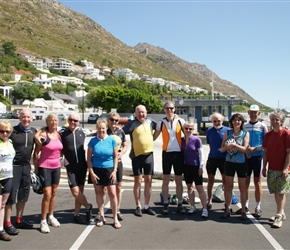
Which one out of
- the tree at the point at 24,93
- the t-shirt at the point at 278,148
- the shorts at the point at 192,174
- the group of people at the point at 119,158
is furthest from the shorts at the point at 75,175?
the tree at the point at 24,93

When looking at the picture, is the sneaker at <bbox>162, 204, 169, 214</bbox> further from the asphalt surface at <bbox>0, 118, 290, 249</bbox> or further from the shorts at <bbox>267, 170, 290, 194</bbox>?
the shorts at <bbox>267, 170, 290, 194</bbox>

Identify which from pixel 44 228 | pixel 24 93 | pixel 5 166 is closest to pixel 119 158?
pixel 44 228

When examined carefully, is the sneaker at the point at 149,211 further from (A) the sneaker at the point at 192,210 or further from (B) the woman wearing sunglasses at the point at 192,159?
(B) the woman wearing sunglasses at the point at 192,159

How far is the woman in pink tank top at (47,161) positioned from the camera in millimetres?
5496

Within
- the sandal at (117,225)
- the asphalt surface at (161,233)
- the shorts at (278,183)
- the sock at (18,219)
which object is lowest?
the asphalt surface at (161,233)

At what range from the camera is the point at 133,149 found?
6359 mm

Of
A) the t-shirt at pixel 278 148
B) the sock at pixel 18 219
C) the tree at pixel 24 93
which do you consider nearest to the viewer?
the sock at pixel 18 219

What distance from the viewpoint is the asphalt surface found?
4965mm

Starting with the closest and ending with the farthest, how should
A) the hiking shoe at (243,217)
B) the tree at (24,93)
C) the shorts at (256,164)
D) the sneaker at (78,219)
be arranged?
the sneaker at (78,219) → the hiking shoe at (243,217) → the shorts at (256,164) → the tree at (24,93)

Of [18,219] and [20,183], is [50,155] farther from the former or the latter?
[18,219]

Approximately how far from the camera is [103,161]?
5.70 metres

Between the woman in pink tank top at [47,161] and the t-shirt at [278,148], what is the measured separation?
12.1 feet

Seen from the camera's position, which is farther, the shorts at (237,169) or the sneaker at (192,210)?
the sneaker at (192,210)

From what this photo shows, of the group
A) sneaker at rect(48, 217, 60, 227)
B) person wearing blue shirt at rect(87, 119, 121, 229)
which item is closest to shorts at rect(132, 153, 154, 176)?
person wearing blue shirt at rect(87, 119, 121, 229)
